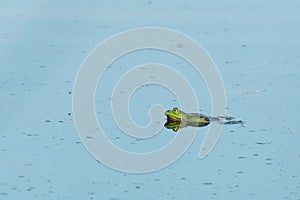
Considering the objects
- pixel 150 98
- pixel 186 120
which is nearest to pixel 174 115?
pixel 186 120

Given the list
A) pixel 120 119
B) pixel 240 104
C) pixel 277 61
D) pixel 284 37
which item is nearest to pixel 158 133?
pixel 120 119

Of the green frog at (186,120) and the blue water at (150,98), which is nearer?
the blue water at (150,98)

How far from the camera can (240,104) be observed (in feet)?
13.6

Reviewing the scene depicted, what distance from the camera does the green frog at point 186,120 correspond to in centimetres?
388

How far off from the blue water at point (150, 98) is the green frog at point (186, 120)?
0.22 ft

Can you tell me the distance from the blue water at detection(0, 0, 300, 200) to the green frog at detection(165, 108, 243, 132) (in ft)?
0.22

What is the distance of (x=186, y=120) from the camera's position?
3.91 meters

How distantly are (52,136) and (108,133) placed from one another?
0.21 m

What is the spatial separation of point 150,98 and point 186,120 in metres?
0.30

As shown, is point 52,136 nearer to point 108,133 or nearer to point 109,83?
point 108,133

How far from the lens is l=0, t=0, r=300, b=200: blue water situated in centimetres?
330

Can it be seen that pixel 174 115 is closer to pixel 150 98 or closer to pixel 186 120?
pixel 186 120

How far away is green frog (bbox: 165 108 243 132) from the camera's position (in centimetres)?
388

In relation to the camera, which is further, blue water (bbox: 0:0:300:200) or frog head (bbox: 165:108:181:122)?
frog head (bbox: 165:108:181:122)
